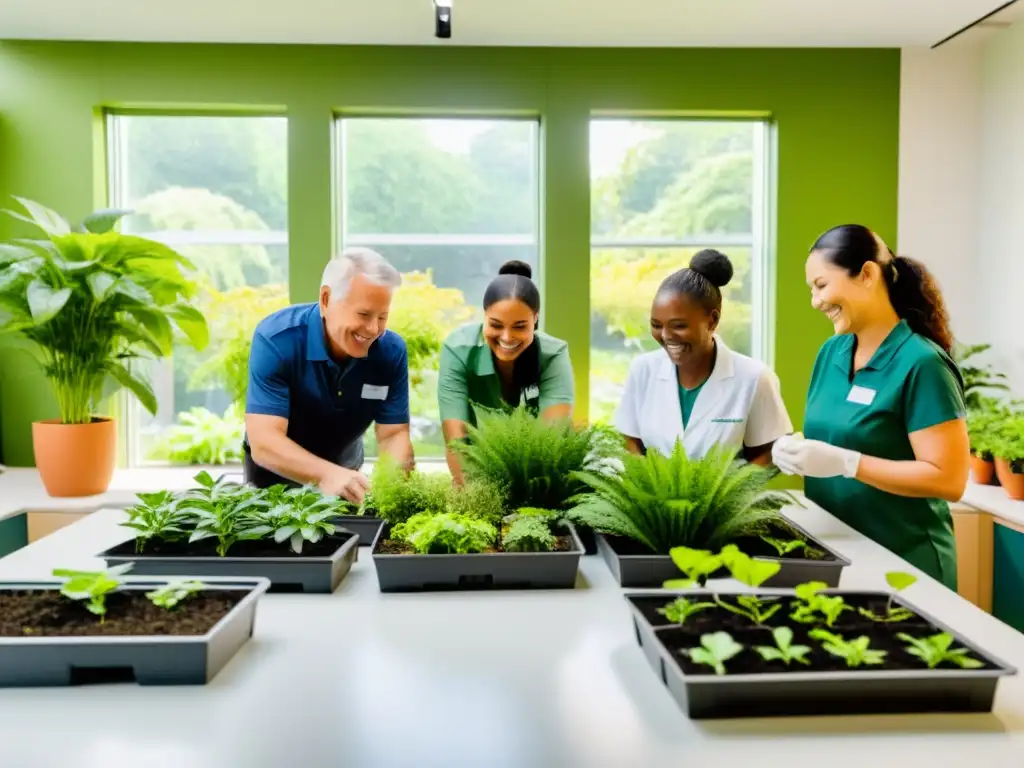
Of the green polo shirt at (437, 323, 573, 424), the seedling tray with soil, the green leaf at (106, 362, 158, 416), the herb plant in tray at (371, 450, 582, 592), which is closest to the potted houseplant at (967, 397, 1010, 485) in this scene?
the green polo shirt at (437, 323, 573, 424)

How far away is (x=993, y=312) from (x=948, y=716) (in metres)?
3.98

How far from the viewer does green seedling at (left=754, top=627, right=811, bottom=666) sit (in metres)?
1.10

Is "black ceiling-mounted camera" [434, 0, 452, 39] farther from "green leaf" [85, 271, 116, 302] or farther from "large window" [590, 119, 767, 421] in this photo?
"green leaf" [85, 271, 116, 302]

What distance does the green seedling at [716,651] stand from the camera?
42.6 inches

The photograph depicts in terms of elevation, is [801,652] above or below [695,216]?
Result: below

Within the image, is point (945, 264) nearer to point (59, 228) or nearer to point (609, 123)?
point (609, 123)

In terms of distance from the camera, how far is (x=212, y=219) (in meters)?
4.74

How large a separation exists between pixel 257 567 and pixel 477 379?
140 cm

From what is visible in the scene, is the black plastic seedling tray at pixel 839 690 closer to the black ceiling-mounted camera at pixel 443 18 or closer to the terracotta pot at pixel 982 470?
the terracotta pot at pixel 982 470

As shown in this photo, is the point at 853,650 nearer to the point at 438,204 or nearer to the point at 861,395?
the point at 861,395

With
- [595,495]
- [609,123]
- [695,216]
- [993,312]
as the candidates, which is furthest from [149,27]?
[993,312]

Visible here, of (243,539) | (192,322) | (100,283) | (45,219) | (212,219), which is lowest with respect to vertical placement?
(243,539)

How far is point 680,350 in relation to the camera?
2396mm

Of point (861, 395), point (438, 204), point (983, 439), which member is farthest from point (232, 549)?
point (438, 204)
